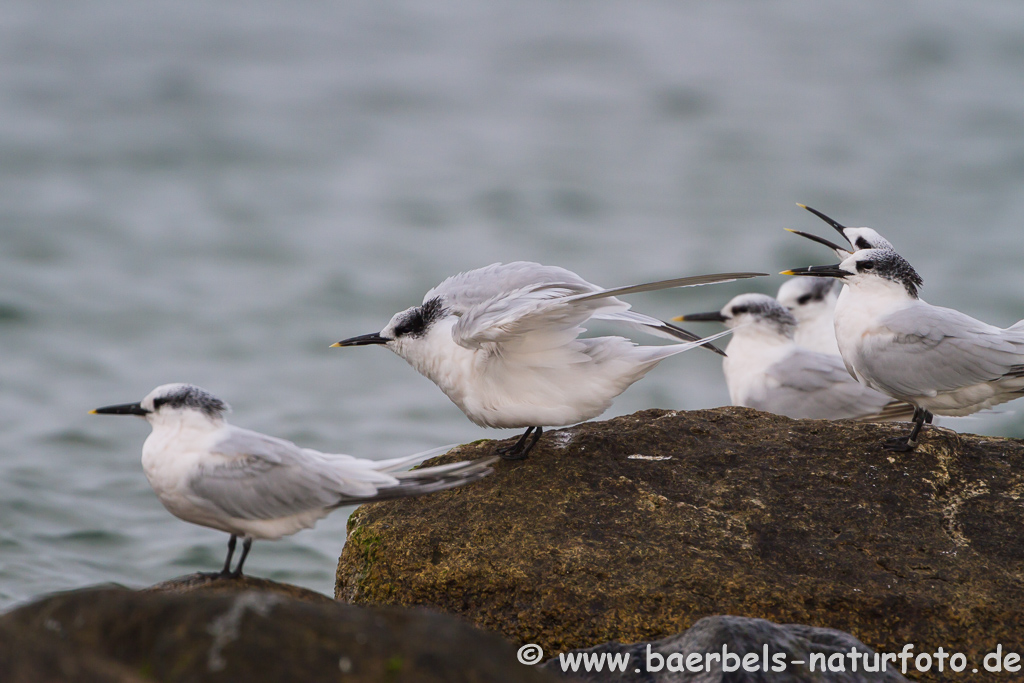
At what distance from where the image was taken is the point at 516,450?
563 centimetres

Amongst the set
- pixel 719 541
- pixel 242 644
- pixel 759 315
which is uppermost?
pixel 759 315

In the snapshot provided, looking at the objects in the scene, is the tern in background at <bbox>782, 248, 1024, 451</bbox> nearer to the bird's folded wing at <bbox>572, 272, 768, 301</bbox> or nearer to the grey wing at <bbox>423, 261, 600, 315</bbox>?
the bird's folded wing at <bbox>572, 272, 768, 301</bbox>

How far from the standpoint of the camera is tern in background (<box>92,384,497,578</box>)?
419cm

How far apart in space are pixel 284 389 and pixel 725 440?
660 centimetres

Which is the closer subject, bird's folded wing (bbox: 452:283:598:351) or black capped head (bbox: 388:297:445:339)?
bird's folded wing (bbox: 452:283:598:351)

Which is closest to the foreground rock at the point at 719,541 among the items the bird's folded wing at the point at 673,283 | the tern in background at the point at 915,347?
the tern in background at the point at 915,347

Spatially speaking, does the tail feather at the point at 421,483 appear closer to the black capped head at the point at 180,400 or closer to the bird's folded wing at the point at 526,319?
the black capped head at the point at 180,400

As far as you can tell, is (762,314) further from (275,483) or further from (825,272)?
(275,483)

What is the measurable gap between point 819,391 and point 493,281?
Result: 9.95 ft

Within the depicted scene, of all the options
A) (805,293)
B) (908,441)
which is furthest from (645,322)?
(805,293)

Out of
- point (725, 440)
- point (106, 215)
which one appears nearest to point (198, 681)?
point (725, 440)

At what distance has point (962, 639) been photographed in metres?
4.38

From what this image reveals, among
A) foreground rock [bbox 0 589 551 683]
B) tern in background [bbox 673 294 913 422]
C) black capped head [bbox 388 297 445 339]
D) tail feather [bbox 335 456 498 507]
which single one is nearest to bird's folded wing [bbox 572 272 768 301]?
tail feather [bbox 335 456 498 507]

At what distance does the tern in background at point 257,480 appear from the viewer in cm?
419
